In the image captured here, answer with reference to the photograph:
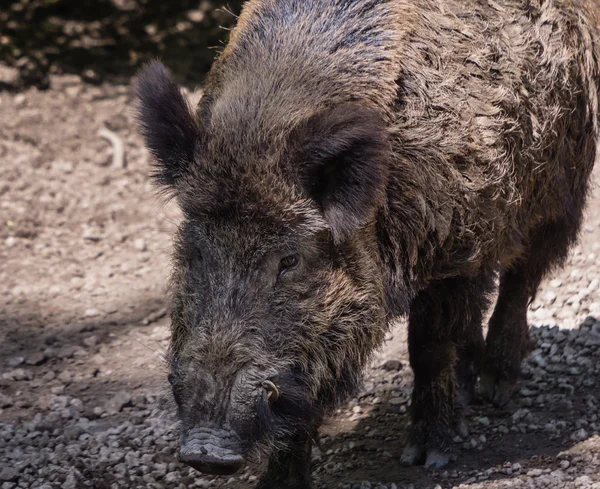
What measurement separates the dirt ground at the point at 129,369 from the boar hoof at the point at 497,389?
2.4 inches

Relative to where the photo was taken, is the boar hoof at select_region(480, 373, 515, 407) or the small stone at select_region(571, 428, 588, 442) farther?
the boar hoof at select_region(480, 373, 515, 407)

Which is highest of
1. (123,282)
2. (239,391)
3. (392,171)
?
(392,171)

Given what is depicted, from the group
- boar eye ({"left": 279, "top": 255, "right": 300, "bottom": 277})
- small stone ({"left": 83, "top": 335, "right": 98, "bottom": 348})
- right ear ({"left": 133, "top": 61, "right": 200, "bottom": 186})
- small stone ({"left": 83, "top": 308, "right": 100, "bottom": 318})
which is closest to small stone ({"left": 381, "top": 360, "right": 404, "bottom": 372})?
small stone ({"left": 83, "top": 335, "right": 98, "bottom": 348})

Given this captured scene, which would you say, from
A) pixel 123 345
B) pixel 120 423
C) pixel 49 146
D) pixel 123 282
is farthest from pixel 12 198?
pixel 120 423

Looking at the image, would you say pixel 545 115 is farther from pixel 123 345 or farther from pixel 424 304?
pixel 123 345

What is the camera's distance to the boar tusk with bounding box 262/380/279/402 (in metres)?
3.51

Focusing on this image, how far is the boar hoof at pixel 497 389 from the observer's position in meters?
5.35

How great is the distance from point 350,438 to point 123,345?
1.79 meters

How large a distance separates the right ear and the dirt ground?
14.2 inches

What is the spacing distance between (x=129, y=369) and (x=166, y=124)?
2.36 metres

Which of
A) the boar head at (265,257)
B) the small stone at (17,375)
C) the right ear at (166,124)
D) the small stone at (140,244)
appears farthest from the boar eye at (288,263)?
the small stone at (140,244)

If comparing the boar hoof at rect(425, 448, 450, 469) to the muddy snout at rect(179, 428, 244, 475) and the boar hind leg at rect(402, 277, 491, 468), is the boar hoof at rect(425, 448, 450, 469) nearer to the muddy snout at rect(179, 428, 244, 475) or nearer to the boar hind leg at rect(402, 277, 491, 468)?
the boar hind leg at rect(402, 277, 491, 468)

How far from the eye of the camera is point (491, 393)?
212 inches

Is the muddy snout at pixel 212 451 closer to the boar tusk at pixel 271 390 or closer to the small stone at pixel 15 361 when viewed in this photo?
the boar tusk at pixel 271 390
